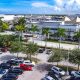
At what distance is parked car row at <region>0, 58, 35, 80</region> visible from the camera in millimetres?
31267

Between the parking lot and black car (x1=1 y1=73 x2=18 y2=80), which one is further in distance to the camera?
the parking lot

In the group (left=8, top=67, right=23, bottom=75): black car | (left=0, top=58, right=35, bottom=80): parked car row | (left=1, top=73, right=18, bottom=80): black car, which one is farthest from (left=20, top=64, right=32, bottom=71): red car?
(left=1, top=73, right=18, bottom=80): black car

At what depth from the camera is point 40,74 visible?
34.2m

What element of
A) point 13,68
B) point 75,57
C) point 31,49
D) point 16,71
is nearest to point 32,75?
point 16,71

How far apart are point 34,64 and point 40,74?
15.9 ft

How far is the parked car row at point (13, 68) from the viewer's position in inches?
1231

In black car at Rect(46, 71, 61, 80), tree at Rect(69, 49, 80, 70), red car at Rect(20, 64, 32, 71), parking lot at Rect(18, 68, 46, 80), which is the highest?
tree at Rect(69, 49, 80, 70)

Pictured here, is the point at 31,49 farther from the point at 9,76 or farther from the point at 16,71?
the point at 9,76

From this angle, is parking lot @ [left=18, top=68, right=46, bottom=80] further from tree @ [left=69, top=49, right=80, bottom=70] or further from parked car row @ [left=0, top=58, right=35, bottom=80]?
tree @ [left=69, top=49, right=80, bottom=70]

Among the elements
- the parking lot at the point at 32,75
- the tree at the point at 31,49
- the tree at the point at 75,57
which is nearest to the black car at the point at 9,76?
the parking lot at the point at 32,75

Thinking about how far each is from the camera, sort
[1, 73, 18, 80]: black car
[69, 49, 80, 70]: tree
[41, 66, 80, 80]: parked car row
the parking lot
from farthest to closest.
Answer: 1. [69, 49, 80, 70]: tree
2. the parking lot
3. [41, 66, 80, 80]: parked car row
4. [1, 73, 18, 80]: black car

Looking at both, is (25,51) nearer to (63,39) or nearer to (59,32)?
(59,32)

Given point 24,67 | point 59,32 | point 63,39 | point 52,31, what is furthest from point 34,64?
point 52,31

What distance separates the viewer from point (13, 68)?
1377 inches
